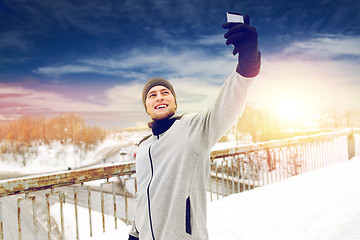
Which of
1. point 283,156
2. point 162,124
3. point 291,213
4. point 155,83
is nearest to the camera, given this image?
point 162,124

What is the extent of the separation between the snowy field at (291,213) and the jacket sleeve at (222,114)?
2.27 m

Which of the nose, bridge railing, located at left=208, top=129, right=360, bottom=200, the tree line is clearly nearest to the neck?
the nose

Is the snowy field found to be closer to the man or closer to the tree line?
the man

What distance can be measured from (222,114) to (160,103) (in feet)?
1.75

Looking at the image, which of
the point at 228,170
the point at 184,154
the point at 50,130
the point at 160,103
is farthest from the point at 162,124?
the point at 50,130

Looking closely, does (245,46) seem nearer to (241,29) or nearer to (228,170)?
(241,29)

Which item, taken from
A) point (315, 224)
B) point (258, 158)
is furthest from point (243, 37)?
point (258, 158)

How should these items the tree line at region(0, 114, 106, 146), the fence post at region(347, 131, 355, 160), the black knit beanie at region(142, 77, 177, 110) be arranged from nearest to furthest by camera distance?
the black knit beanie at region(142, 77, 177, 110)
the fence post at region(347, 131, 355, 160)
the tree line at region(0, 114, 106, 146)

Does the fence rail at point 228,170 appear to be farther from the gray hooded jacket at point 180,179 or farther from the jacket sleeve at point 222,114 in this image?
the jacket sleeve at point 222,114

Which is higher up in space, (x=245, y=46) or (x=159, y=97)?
(x=245, y=46)

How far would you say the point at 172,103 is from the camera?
4.90 ft

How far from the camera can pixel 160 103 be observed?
1.45 meters

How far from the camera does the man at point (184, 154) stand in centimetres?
100

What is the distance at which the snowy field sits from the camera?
9.21 ft
